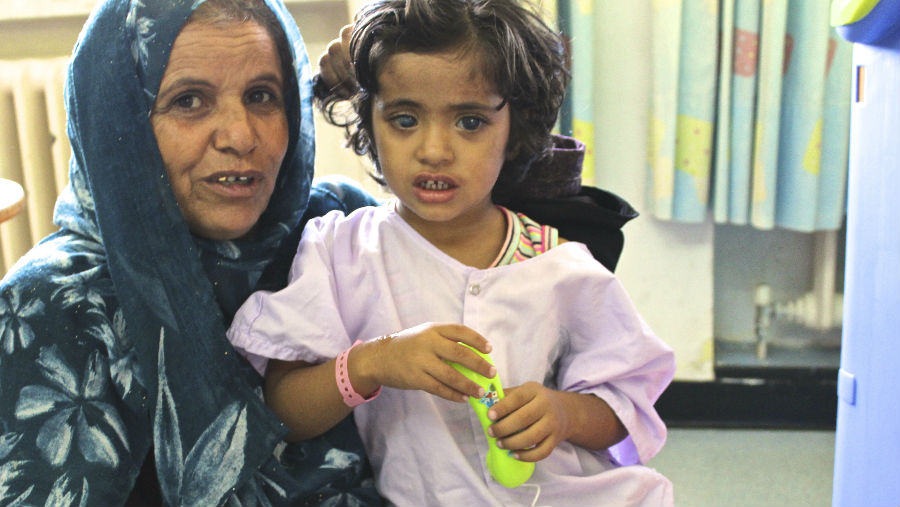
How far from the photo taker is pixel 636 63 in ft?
8.91

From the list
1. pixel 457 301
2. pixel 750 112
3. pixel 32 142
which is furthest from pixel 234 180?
pixel 32 142

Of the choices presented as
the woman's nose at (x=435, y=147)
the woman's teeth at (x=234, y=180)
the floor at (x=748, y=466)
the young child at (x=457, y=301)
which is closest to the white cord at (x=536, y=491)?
the young child at (x=457, y=301)

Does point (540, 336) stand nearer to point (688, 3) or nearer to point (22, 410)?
point (22, 410)

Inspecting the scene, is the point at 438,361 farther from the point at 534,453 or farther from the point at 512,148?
the point at 512,148

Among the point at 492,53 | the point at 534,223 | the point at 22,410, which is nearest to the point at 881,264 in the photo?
the point at 534,223

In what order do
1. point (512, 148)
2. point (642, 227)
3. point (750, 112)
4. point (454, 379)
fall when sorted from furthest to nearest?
1. point (642, 227)
2. point (750, 112)
3. point (512, 148)
4. point (454, 379)

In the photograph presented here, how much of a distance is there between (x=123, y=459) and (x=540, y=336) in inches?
25.4

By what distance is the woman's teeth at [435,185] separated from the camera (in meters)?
1.28

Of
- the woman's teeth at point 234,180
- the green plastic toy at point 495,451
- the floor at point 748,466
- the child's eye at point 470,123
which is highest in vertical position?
the child's eye at point 470,123

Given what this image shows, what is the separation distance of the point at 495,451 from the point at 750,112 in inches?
A: 70.4

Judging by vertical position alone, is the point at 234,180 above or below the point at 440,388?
above

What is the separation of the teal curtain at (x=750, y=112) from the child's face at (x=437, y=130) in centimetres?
146

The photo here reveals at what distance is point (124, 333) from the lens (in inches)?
49.9

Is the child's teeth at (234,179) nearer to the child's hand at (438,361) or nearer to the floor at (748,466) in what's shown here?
the child's hand at (438,361)
